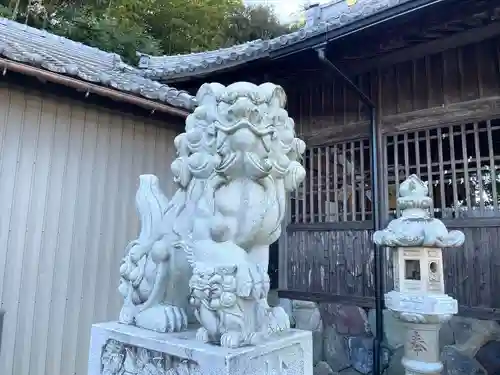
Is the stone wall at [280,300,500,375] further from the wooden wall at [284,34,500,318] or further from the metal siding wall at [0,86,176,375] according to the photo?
the metal siding wall at [0,86,176,375]

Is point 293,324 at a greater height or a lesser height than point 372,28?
lesser

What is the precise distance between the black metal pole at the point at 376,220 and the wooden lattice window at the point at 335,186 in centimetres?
27

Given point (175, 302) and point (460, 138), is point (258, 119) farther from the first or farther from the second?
point (460, 138)

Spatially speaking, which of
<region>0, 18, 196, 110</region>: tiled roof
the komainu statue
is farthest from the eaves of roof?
the komainu statue

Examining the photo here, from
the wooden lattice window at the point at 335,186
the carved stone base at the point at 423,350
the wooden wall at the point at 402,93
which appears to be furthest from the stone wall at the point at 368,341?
the wooden wall at the point at 402,93

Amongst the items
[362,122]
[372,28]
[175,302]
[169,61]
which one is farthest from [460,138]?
[169,61]

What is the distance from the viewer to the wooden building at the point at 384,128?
191 inches

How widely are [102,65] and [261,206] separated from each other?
19.8 ft

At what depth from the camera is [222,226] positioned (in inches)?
94.7

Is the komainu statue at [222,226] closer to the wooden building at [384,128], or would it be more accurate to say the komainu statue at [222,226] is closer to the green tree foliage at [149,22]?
the wooden building at [384,128]

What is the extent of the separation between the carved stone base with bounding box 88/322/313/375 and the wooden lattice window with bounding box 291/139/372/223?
3.75 meters

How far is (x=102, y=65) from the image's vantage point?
7.40 metres

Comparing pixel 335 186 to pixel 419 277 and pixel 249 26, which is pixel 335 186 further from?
pixel 249 26

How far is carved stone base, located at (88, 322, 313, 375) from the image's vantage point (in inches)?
83.0
